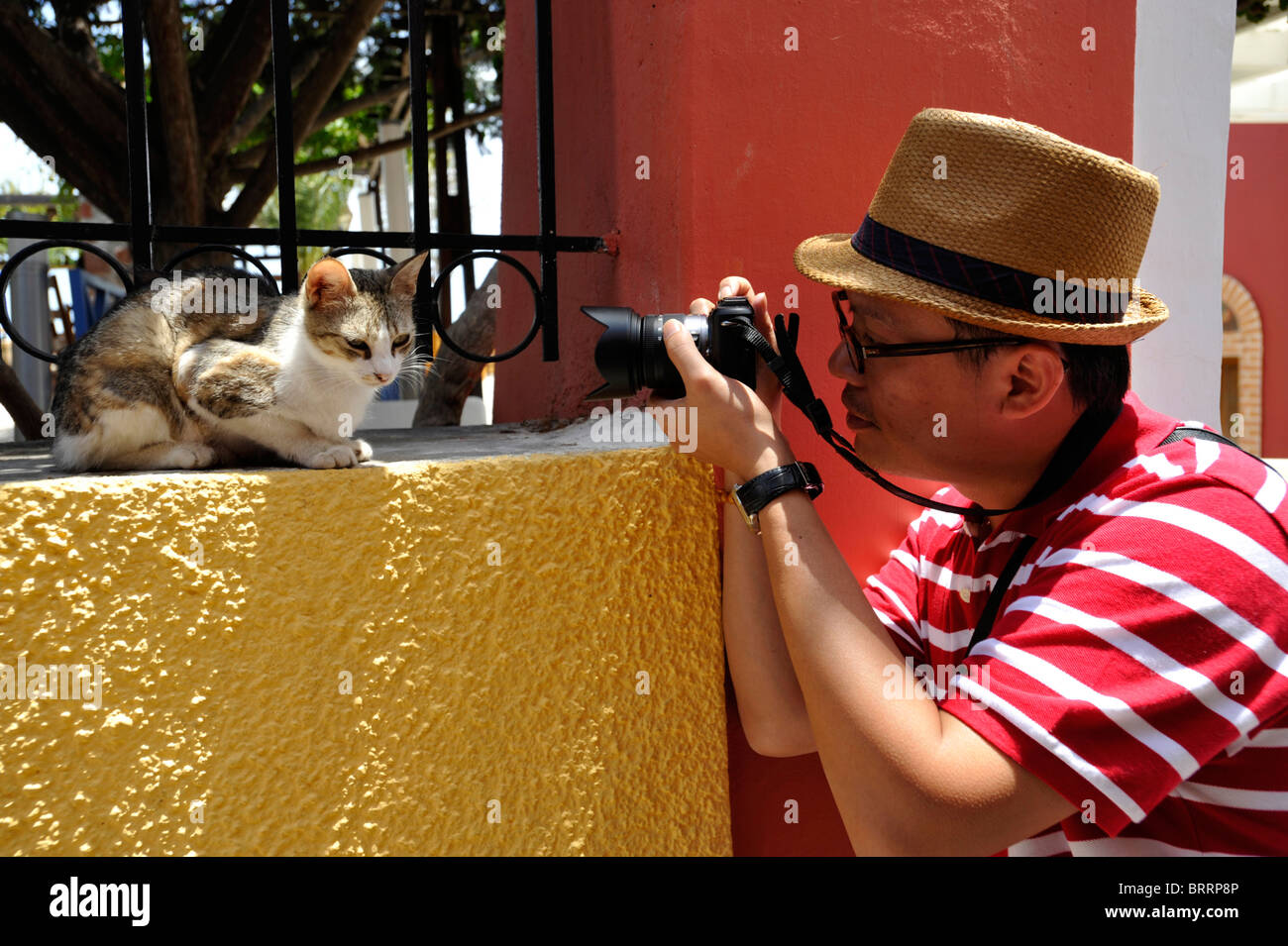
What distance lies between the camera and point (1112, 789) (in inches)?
48.2

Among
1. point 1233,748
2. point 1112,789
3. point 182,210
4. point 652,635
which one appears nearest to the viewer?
point 1112,789

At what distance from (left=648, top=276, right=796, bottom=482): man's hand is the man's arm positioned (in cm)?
10

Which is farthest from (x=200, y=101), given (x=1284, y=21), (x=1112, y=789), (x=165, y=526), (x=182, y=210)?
(x=1284, y=21)

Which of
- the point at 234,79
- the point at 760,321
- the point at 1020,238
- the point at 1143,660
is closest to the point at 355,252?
the point at 760,321

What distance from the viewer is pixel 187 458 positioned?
5.09 feet

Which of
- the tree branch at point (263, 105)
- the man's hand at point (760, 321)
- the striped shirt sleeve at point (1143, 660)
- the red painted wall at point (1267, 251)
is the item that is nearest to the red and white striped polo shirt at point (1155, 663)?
the striped shirt sleeve at point (1143, 660)

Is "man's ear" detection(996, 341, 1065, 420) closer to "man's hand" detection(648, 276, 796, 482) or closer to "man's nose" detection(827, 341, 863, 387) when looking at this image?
"man's nose" detection(827, 341, 863, 387)

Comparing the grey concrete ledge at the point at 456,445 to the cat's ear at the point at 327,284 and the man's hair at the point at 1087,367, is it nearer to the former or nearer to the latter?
the cat's ear at the point at 327,284

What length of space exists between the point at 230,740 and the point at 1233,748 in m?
1.44

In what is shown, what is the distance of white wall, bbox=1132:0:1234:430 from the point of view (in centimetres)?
231

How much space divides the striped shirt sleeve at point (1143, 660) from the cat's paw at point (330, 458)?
3.29ft

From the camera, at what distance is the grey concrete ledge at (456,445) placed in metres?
1.59

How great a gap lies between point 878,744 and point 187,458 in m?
1.16

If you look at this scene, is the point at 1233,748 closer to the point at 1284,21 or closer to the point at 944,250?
the point at 944,250
